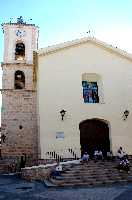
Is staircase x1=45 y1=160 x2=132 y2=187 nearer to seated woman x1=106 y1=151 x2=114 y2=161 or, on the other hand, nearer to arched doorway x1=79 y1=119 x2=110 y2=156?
seated woman x1=106 y1=151 x2=114 y2=161

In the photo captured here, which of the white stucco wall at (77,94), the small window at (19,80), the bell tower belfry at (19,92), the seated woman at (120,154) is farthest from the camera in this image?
the small window at (19,80)

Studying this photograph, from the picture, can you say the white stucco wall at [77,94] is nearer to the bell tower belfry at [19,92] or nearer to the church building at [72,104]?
the church building at [72,104]

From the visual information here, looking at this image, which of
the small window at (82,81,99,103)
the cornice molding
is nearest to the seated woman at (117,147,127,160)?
the small window at (82,81,99,103)

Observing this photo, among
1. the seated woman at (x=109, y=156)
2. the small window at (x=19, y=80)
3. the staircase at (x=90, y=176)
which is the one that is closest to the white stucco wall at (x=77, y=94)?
the seated woman at (x=109, y=156)

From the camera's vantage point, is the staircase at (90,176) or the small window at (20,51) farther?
the small window at (20,51)

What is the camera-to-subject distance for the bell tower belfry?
21.3 metres

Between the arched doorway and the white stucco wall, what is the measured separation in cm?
69

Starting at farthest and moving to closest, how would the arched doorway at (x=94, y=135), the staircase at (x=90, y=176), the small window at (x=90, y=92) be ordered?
the small window at (x=90, y=92) → the arched doorway at (x=94, y=135) → the staircase at (x=90, y=176)

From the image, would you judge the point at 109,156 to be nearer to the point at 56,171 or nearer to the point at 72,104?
the point at 72,104

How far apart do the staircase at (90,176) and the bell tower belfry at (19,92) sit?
660 cm

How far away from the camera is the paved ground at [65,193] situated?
34.8 feet

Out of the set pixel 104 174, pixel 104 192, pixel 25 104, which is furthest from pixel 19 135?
pixel 104 192

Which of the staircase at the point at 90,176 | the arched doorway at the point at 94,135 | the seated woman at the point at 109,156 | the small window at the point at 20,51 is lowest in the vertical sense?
the staircase at the point at 90,176

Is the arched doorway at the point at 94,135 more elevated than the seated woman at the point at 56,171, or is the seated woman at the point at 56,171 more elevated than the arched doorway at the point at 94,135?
the arched doorway at the point at 94,135
